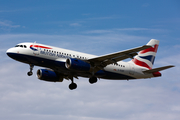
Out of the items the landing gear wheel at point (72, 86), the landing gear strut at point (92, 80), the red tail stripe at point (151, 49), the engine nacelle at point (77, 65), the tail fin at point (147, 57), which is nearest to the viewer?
the engine nacelle at point (77, 65)

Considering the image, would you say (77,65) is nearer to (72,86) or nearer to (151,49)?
(72,86)

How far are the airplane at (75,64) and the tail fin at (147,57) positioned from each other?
70cm

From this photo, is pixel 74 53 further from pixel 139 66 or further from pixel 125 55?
pixel 139 66

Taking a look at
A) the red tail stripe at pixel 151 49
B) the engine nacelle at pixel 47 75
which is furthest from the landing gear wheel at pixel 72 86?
the red tail stripe at pixel 151 49

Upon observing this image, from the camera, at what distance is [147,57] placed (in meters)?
47.6

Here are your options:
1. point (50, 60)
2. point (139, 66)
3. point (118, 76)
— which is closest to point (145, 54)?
point (139, 66)

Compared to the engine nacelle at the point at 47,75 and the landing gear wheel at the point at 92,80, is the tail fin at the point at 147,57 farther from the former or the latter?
the engine nacelle at the point at 47,75

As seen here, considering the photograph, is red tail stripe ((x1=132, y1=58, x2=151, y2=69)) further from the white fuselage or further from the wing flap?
the white fuselage

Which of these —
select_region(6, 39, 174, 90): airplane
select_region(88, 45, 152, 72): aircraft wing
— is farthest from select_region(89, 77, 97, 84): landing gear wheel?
select_region(88, 45, 152, 72): aircraft wing

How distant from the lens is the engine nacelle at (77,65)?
37.5 metres

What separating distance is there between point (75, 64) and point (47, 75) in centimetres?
723

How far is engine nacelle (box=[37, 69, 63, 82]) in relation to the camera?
4303 cm

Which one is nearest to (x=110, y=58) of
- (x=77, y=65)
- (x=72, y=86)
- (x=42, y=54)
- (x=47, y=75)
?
(x=77, y=65)

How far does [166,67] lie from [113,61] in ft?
23.5
